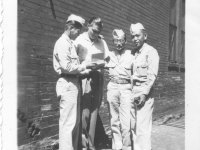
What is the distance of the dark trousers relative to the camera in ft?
12.0

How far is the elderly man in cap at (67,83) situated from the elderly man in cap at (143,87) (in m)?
0.81

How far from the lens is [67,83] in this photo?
10.5ft

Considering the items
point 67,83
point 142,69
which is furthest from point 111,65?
point 67,83

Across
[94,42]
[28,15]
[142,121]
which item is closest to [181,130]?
[142,121]

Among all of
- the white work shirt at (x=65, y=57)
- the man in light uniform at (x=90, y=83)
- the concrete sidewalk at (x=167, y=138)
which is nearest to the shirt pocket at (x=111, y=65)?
the man in light uniform at (x=90, y=83)

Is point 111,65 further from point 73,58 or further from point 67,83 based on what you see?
point 67,83

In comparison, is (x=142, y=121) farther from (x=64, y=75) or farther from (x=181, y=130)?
(x=181, y=130)

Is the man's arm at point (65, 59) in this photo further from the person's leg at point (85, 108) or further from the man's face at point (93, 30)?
the man's face at point (93, 30)

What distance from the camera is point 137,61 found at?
351cm

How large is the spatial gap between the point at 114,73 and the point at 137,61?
0.52 m

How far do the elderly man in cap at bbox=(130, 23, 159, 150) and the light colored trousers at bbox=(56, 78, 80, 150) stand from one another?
877mm

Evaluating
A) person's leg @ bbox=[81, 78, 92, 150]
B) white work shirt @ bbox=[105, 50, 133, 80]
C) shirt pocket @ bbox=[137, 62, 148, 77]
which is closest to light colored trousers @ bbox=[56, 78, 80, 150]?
person's leg @ bbox=[81, 78, 92, 150]

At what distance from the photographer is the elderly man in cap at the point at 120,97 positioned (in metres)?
3.79

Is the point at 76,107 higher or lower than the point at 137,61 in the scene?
lower
